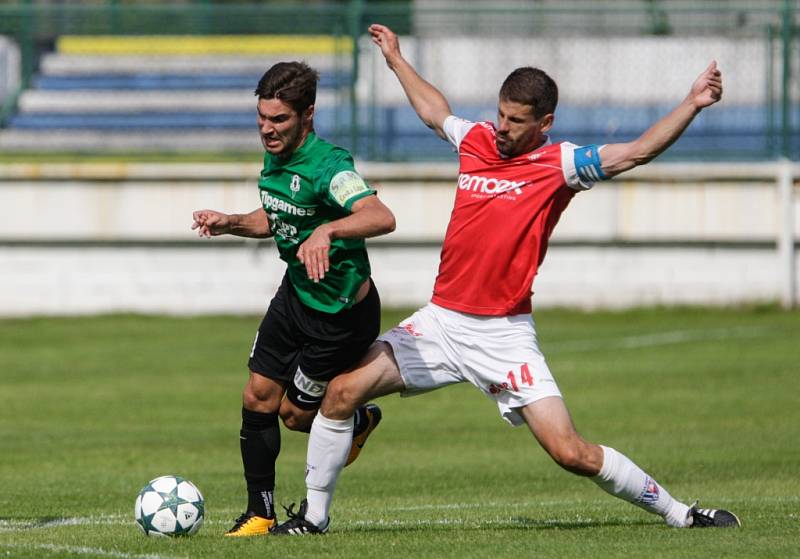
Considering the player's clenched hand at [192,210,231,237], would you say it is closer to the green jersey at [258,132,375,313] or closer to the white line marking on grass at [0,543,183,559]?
the green jersey at [258,132,375,313]

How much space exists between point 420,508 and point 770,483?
264cm

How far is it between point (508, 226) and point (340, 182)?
878 mm

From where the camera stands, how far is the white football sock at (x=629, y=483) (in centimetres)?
705

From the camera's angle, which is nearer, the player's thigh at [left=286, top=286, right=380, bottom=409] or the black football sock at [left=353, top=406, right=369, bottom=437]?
the player's thigh at [left=286, top=286, right=380, bottom=409]

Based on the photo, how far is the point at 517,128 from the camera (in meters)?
7.19

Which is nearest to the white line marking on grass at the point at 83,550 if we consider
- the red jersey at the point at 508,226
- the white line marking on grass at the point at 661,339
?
the red jersey at the point at 508,226

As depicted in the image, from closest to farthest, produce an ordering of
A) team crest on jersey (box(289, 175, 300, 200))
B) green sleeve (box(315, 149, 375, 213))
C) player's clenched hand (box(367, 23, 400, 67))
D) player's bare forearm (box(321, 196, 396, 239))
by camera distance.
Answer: player's bare forearm (box(321, 196, 396, 239))
green sleeve (box(315, 149, 375, 213))
team crest on jersey (box(289, 175, 300, 200))
player's clenched hand (box(367, 23, 400, 67))

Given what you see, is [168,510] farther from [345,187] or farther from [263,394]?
[345,187]

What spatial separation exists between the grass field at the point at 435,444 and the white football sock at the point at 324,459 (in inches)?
6.0

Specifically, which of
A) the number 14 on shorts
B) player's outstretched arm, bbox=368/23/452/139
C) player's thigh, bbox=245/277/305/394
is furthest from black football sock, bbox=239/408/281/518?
player's outstretched arm, bbox=368/23/452/139

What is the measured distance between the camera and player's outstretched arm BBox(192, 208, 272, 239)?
7395 mm

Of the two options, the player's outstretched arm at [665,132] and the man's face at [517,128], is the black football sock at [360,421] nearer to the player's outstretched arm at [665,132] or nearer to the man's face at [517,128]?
the man's face at [517,128]

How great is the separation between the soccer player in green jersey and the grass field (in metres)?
0.62

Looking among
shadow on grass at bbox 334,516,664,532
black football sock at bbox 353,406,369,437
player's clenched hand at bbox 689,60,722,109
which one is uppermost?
player's clenched hand at bbox 689,60,722,109
